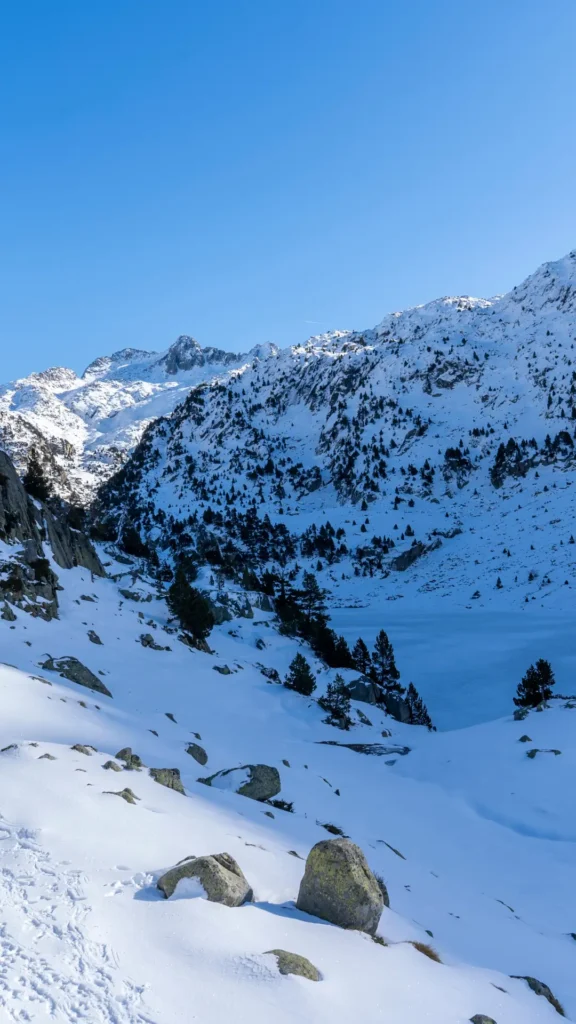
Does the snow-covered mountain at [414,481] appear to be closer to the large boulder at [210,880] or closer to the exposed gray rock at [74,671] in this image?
the exposed gray rock at [74,671]

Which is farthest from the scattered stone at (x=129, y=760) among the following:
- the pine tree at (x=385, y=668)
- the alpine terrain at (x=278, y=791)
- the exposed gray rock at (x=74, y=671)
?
the pine tree at (x=385, y=668)

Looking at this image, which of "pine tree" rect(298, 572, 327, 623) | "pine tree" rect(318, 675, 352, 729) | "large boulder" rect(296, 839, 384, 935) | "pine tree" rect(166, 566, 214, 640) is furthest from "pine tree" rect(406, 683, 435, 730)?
"large boulder" rect(296, 839, 384, 935)

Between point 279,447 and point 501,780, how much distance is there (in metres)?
166

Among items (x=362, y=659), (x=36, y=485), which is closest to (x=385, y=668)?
(x=362, y=659)

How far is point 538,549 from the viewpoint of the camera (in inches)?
3452

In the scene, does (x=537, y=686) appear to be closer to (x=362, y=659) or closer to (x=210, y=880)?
(x=362, y=659)

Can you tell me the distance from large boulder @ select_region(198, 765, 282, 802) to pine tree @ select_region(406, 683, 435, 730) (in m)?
28.4

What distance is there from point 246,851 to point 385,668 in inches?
1803

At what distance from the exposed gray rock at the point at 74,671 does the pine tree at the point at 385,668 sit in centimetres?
3384

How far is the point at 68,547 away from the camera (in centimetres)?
4853

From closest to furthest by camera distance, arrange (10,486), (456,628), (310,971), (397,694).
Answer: (310,971) → (10,486) → (397,694) → (456,628)

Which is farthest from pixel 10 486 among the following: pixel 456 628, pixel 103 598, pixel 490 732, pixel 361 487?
pixel 361 487

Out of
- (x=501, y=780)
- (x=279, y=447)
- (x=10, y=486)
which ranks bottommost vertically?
(x=501, y=780)

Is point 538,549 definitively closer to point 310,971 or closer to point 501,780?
point 501,780
